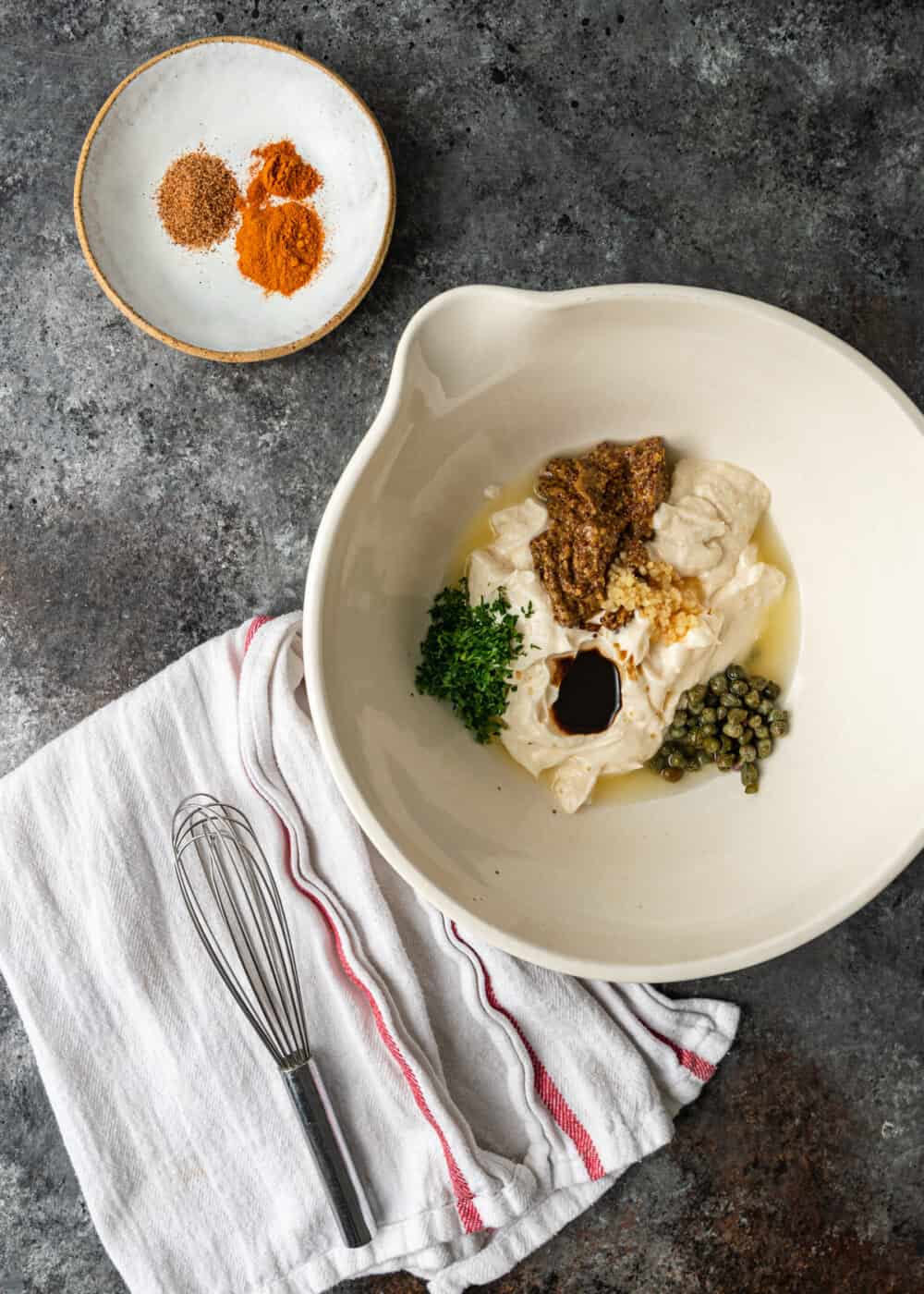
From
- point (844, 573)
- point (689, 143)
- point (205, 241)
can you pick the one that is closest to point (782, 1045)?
point (844, 573)

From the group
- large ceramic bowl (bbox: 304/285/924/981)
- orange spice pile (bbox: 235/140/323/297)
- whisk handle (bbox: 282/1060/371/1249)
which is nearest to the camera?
large ceramic bowl (bbox: 304/285/924/981)

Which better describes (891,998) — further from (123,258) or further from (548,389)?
(123,258)

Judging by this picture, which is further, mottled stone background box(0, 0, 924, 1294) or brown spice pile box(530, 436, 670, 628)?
mottled stone background box(0, 0, 924, 1294)

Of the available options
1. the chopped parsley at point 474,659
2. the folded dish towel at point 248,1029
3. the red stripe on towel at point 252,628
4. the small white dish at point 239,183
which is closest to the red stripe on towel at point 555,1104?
the folded dish towel at point 248,1029

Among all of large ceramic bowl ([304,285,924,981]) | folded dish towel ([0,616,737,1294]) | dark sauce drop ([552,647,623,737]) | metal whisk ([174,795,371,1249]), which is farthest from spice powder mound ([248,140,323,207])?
metal whisk ([174,795,371,1249])

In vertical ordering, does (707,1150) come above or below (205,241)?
below

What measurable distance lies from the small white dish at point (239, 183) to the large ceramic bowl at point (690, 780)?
1.31 ft

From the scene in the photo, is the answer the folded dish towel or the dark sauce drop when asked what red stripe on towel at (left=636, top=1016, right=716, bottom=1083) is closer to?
the folded dish towel

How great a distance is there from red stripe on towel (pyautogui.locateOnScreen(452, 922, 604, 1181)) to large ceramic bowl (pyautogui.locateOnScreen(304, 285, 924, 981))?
0.28m

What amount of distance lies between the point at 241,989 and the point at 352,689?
68 centimetres

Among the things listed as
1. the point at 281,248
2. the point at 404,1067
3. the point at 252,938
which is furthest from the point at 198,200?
the point at 404,1067

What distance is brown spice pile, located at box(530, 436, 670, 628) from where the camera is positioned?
1842mm

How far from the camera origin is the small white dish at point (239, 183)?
1849 millimetres

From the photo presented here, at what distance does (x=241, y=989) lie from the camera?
187cm
